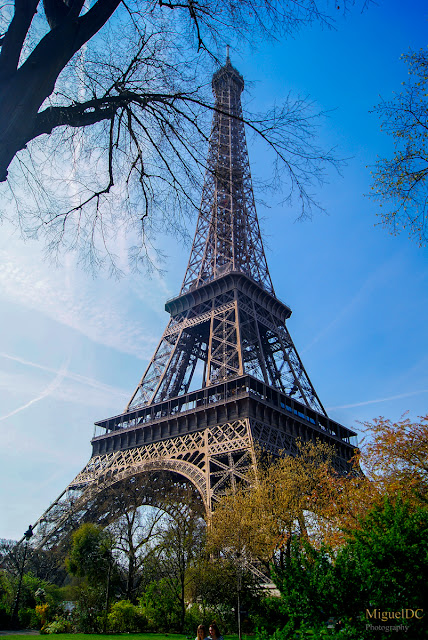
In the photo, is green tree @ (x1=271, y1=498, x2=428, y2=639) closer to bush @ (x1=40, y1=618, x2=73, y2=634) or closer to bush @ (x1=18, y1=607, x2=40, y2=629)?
bush @ (x1=40, y1=618, x2=73, y2=634)

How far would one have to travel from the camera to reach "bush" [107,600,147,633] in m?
21.8

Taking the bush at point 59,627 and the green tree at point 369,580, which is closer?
the green tree at point 369,580

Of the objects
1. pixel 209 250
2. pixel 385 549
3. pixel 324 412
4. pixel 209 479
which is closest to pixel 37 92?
pixel 385 549

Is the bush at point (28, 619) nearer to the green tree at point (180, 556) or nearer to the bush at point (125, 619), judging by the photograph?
the bush at point (125, 619)

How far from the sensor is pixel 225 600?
20734 mm

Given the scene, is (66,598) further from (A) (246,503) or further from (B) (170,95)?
(B) (170,95)

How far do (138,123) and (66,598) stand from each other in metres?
32.3

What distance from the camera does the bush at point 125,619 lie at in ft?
71.6

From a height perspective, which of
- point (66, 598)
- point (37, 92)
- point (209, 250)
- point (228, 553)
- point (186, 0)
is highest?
point (209, 250)

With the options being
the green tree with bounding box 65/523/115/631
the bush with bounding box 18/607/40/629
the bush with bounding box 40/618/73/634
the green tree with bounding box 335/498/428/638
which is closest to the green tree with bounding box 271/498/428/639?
the green tree with bounding box 335/498/428/638

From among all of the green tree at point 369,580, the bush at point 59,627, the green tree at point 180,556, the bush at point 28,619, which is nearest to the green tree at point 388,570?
the green tree at point 369,580

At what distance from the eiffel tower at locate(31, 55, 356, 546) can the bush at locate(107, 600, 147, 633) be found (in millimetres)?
6246

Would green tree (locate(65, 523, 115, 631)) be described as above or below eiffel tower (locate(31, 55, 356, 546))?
below

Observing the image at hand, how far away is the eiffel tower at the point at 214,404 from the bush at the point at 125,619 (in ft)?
20.5
